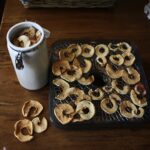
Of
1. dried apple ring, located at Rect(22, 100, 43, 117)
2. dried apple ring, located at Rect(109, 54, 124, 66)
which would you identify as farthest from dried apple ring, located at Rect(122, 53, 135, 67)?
dried apple ring, located at Rect(22, 100, 43, 117)

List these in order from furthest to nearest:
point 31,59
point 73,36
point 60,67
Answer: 1. point 73,36
2. point 60,67
3. point 31,59

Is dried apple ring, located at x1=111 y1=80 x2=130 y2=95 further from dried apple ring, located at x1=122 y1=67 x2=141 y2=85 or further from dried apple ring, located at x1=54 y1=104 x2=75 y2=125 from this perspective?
dried apple ring, located at x1=54 y1=104 x2=75 y2=125

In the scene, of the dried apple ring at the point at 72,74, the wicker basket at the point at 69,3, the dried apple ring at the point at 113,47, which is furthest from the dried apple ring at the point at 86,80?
the wicker basket at the point at 69,3

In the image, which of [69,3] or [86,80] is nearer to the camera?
[86,80]

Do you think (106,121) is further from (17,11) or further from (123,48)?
(17,11)

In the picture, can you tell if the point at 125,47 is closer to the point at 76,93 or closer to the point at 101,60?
the point at 101,60

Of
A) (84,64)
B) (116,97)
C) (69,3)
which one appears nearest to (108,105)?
(116,97)

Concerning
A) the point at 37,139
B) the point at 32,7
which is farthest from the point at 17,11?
the point at 37,139

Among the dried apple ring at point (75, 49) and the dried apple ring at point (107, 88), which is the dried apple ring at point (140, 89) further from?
the dried apple ring at point (75, 49)
